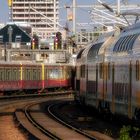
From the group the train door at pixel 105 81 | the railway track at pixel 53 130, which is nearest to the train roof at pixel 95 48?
the train door at pixel 105 81

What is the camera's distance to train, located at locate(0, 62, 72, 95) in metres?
55.4

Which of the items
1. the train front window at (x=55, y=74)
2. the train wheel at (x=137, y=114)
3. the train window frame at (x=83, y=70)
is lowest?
the train front window at (x=55, y=74)

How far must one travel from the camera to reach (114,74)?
76.8ft

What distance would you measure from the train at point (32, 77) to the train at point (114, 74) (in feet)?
76.7

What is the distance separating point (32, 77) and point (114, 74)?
38.9 meters

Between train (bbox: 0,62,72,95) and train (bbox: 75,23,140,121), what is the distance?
23.4 metres

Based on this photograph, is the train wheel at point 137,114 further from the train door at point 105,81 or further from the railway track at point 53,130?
the train door at point 105,81

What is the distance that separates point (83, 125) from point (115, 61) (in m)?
3.91

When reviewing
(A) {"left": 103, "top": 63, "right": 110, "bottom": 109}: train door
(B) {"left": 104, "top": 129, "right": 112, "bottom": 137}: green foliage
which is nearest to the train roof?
(A) {"left": 103, "top": 63, "right": 110, "bottom": 109}: train door

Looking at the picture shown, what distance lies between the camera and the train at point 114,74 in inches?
799

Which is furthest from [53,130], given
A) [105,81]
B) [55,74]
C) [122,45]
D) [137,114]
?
[55,74]

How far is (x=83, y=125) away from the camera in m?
26.2

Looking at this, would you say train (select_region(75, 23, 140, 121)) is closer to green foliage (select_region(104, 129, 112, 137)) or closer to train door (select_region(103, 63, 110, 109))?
train door (select_region(103, 63, 110, 109))

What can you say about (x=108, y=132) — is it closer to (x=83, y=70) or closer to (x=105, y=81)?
(x=105, y=81)
